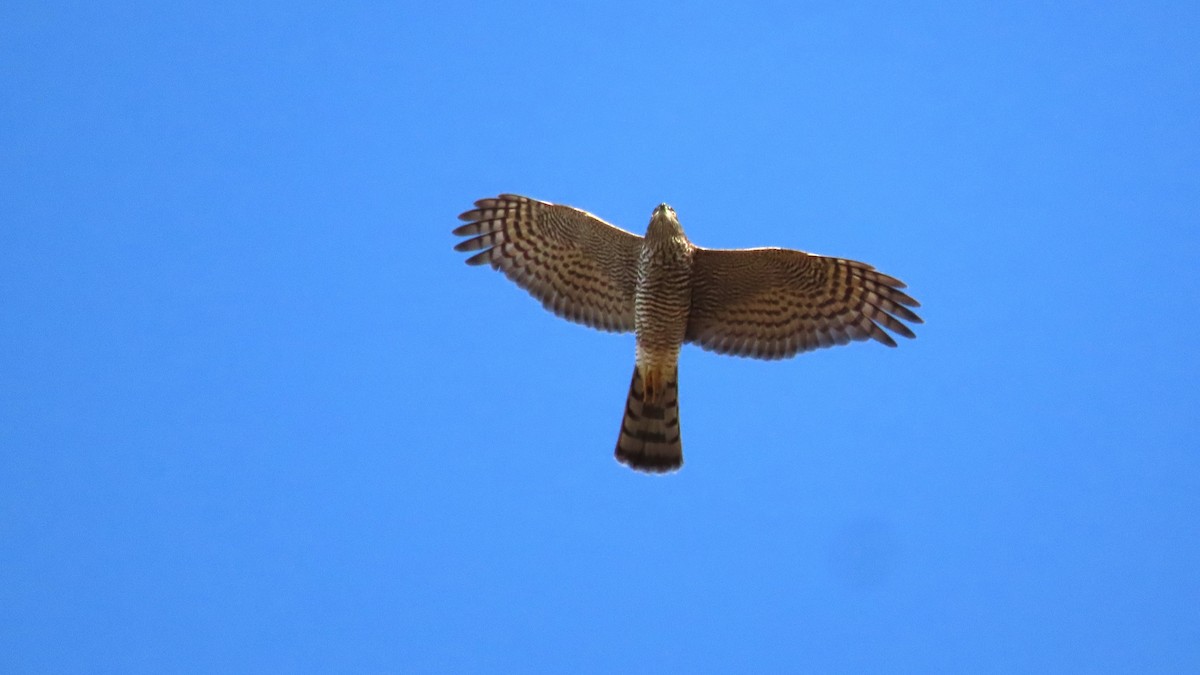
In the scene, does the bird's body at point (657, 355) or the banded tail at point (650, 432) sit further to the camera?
the banded tail at point (650, 432)

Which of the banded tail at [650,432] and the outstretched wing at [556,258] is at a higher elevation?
the outstretched wing at [556,258]

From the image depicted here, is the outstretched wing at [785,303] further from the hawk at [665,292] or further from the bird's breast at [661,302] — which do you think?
the bird's breast at [661,302]

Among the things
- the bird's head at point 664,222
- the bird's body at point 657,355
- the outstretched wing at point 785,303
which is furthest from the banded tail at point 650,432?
the bird's head at point 664,222

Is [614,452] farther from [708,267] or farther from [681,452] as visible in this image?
[708,267]

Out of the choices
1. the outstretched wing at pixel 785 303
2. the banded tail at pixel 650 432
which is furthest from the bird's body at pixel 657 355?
the outstretched wing at pixel 785 303

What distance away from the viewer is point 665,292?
49.5ft

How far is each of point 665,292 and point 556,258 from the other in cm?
112

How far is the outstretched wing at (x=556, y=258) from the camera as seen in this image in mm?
15344

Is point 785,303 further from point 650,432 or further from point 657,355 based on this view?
point 650,432

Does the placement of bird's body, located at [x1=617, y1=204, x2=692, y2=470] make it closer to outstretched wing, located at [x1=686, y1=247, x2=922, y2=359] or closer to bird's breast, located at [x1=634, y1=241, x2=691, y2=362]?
bird's breast, located at [x1=634, y1=241, x2=691, y2=362]

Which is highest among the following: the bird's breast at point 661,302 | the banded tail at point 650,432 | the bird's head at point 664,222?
the bird's head at point 664,222

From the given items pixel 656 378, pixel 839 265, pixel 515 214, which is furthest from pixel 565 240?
pixel 839 265

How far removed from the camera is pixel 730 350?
15633 millimetres

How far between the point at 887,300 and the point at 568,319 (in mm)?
2843
